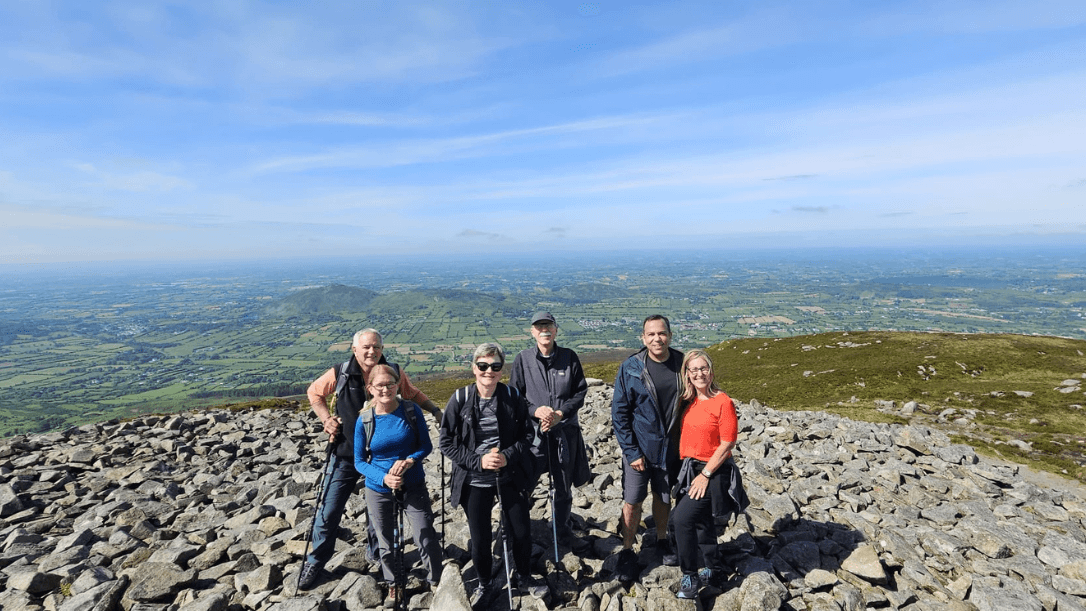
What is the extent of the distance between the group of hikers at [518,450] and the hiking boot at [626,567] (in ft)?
0.06

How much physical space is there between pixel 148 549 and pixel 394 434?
20.9 feet

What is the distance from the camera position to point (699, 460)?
6.25 meters

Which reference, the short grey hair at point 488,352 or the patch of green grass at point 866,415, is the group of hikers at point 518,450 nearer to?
the short grey hair at point 488,352

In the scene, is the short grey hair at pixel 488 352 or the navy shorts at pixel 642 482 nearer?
the short grey hair at pixel 488 352

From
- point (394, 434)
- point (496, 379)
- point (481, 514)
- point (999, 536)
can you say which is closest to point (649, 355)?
point (496, 379)

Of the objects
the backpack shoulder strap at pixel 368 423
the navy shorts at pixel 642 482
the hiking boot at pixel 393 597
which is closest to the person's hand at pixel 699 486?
the navy shorts at pixel 642 482

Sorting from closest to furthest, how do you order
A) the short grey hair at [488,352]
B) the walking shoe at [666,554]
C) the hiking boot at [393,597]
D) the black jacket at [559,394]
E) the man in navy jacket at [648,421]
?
the short grey hair at [488,352]
the hiking boot at [393,597]
the man in navy jacket at [648,421]
the walking shoe at [666,554]
the black jacket at [559,394]

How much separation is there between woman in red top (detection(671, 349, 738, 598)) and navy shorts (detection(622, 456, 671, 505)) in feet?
1.99

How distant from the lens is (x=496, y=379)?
19.8 ft

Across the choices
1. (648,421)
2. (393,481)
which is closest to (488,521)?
(393,481)

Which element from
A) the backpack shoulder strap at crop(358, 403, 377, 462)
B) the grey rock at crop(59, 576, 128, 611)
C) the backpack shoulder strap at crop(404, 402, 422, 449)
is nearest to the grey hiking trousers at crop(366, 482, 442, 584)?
the backpack shoulder strap at crop(404, 402, 422, 449)

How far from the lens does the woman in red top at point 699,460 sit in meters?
6.05

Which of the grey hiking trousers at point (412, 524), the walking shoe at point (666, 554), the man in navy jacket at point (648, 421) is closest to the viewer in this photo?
the grey hiking trousers at point (412, 524)

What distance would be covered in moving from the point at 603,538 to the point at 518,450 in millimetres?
3457
